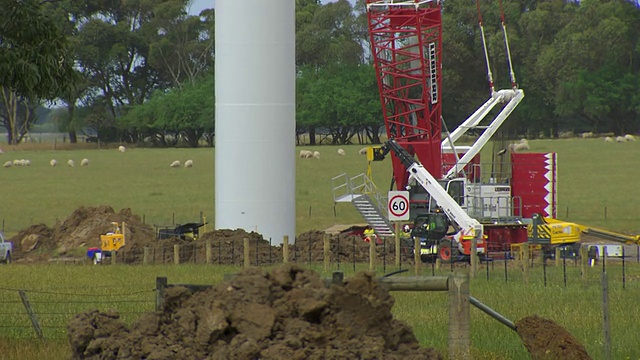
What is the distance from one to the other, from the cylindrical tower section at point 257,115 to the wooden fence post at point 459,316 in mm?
25620

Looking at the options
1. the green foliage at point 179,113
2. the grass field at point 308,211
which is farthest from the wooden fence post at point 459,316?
the green foliage at point 179,113

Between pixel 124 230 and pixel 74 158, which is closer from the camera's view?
pixel 124 230

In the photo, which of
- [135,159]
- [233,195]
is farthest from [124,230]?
[135,159]

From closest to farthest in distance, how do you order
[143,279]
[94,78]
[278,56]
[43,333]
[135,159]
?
[43,333] < [143,279] < [278,56] < [135,159] < [94,78]

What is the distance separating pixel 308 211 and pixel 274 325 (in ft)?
148

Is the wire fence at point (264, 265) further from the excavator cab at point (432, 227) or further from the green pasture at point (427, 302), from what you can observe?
the excavator cab at point (432, 227)

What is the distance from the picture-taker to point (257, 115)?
3800cm

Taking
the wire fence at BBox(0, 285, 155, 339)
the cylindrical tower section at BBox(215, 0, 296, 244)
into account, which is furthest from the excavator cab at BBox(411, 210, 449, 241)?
the wire fence at BBox(0, 285, 155, 339)

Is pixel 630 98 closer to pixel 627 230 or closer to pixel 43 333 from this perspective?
pixel 627 230

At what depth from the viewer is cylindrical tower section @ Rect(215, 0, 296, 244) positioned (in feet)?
123

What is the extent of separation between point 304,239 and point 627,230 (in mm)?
15043

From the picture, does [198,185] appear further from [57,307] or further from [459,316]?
[459,316]

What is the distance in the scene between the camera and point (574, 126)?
4899 inches

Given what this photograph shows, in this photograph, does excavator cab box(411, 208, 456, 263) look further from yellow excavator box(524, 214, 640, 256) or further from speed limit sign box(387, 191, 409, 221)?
yellow excavator box(524, 214, 640, 256)
